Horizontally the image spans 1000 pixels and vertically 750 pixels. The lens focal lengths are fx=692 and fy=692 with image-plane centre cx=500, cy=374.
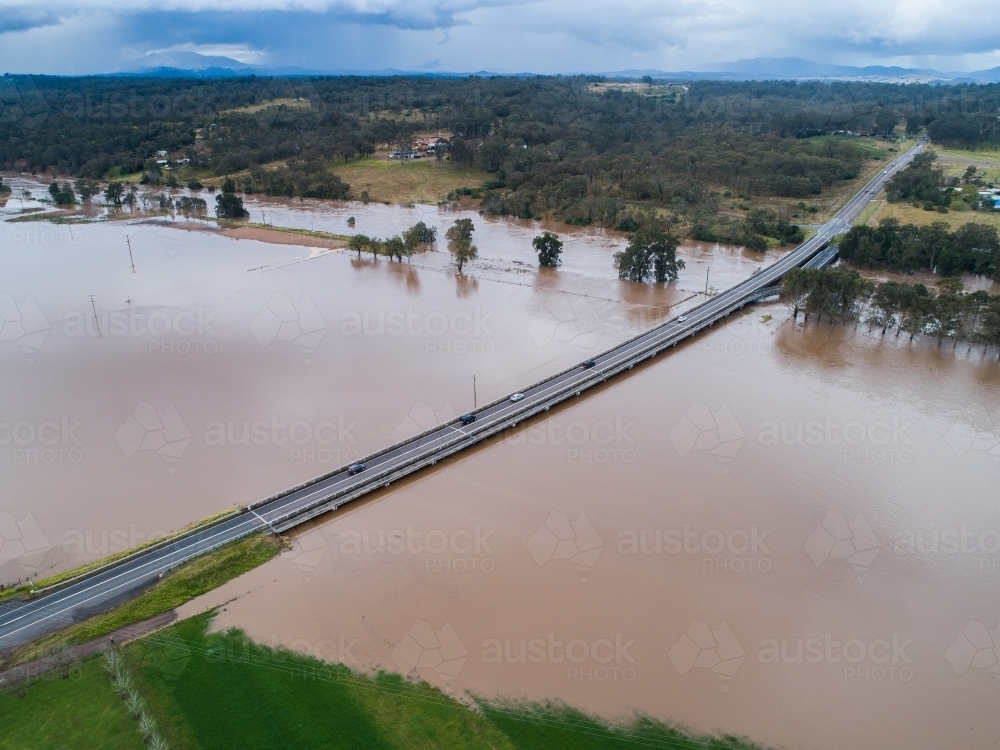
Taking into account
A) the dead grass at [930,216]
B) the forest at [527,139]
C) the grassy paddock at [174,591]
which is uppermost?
the forest at [527,139]

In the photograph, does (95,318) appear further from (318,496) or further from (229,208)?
(229,208)

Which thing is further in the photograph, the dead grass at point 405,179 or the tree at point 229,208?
the dead grass at point 405,179

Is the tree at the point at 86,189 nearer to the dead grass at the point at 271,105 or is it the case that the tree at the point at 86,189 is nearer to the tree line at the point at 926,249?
the dead grass at the point at 271,105

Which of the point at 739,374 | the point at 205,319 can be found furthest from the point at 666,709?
the point at 205,319

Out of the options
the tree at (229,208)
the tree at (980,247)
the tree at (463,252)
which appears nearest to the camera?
the tree at (980,247)

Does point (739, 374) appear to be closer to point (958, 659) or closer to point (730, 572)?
point (730, 572)

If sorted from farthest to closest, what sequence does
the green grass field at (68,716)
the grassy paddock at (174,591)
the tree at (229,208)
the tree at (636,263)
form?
the tree at (229,208) → the tree at (636,263) → the grassy paddock at (174,591) → the green grass field at (68,716)

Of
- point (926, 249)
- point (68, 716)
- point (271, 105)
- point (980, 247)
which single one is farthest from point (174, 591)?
point (271, 105)

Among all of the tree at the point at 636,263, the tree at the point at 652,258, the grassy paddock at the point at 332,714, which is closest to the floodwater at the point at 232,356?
the tree at the point at 636,263
